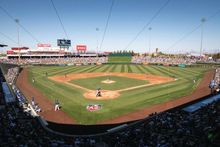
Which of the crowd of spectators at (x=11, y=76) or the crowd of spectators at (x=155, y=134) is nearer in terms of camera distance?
the crowd of spectators at (x=155, y=134)

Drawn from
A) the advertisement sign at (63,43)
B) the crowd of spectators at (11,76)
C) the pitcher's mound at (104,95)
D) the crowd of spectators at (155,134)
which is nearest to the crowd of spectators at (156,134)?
the crowd of spectators at (155,134)

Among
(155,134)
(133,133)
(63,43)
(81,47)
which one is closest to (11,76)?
(133,133)

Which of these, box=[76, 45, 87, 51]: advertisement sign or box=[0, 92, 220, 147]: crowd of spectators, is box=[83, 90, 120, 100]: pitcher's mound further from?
box=[76, 45, 87, 51]: advertisement sign

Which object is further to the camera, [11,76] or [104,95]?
[11,76]

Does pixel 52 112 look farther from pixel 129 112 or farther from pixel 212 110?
pixel 212 110

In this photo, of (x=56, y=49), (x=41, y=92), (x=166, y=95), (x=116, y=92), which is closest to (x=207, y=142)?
(x=166, y=95)

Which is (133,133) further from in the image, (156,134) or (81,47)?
(81,47)

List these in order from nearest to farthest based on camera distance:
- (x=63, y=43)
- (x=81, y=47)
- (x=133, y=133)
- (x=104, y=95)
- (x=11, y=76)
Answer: (x=133, y=133) < (x=104, y=95) < (x=11, y=76) < (x=63, y=43) < (x=81, y=47)

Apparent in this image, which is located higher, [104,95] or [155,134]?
[155,134]

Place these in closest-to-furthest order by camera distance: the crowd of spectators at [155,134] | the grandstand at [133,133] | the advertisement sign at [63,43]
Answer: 1. the crowd of spectators at [155,134]
2. the grandstand at [133,133]
3. the advertisement sign at [63,43]

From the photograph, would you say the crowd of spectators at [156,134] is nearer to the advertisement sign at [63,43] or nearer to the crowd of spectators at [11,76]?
the crowd of spectators at [11,76]

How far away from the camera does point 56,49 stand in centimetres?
9606

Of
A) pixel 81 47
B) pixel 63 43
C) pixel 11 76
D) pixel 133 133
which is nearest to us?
pixel 133 133

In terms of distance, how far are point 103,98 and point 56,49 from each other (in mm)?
79717
